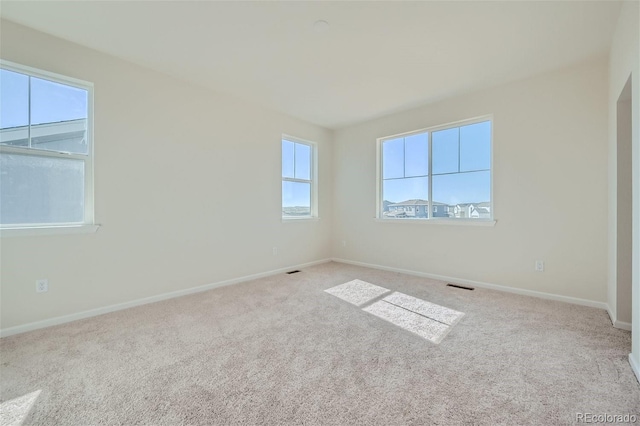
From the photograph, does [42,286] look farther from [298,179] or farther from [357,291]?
[298,179]

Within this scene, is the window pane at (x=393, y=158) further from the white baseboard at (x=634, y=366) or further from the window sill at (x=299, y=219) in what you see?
the white baseboard at (x=634, y=366)

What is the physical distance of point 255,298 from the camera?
10.2 feet

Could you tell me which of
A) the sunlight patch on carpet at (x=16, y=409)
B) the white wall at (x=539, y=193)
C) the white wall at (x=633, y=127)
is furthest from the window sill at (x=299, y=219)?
the white wall at (x=633, y=127)

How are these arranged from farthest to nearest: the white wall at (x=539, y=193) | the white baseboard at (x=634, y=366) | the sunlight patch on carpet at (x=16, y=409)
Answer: the white wall at (x=539, y=193) < the white baseboard at (x=634, y=366) < the sunlight patch on carpet at (x=16, y=409)

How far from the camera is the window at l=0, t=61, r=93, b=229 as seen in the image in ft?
7.36

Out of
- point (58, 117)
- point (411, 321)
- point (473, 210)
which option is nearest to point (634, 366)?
point (411, 321)

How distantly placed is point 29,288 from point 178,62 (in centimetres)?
254

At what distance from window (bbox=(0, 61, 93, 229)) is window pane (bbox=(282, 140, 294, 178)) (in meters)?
2.50

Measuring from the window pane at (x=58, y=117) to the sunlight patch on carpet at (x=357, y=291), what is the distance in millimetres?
3100

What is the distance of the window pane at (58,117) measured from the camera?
2.37 metres

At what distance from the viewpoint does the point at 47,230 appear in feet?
7.70

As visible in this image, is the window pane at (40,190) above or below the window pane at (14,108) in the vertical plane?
below

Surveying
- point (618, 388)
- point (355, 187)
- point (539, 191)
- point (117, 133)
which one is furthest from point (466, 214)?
point (117, 133)

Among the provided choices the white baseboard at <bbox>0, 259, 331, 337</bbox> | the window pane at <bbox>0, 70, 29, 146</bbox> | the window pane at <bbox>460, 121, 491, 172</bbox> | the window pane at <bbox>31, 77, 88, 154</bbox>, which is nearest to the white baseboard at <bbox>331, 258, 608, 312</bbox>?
the window pane at <bbox>460, 121, 491, 172</bbox>
